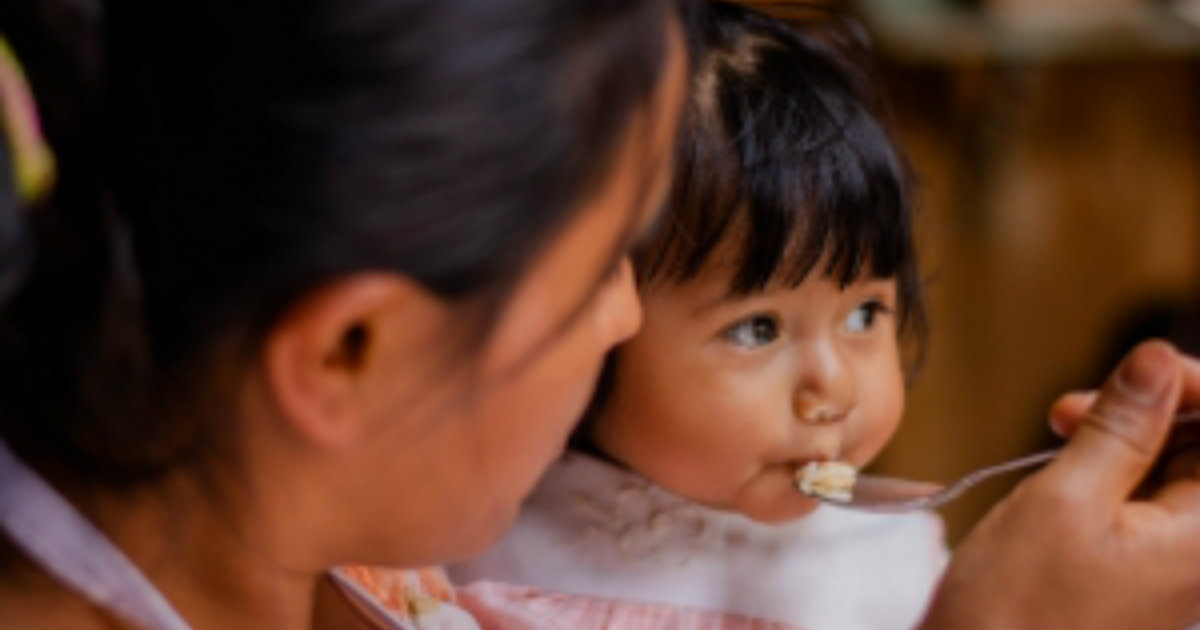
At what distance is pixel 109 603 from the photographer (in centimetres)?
65

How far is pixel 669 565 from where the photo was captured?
3.05 feet

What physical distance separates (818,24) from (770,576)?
1.16 feet

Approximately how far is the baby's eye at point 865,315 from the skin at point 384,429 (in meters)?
0.21

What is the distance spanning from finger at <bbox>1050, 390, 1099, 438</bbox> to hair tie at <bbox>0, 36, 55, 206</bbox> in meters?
0.58

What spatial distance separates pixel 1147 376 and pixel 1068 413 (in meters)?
0.12

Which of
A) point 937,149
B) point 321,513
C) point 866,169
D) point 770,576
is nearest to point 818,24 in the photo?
point 866,169

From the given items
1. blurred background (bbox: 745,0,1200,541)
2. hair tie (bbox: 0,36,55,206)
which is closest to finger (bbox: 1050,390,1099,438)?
hair tie (bbox: 0,36,55,206)

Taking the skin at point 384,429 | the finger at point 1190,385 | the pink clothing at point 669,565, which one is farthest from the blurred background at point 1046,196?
the skin at point 384,429

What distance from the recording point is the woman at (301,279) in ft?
1.77

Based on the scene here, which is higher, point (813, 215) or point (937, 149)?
point (813, 215)

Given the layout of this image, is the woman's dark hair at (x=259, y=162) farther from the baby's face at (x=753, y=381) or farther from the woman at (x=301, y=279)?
the baby's face at (x=753, y=381)

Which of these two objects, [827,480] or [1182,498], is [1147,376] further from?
[827,480]

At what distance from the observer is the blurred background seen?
245 centimetres

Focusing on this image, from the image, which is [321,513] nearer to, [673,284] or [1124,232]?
[673,284]
